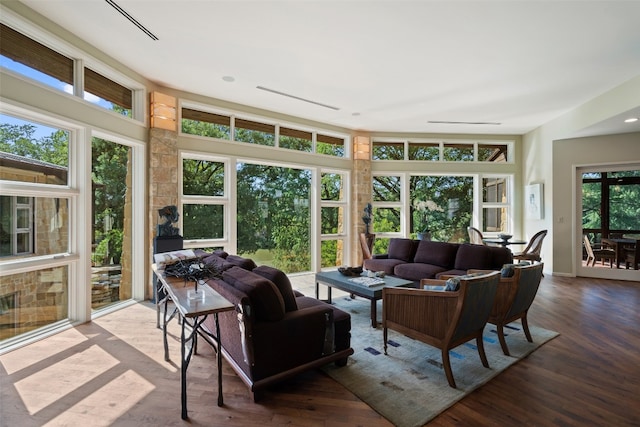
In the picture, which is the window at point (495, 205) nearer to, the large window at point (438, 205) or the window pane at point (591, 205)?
the large window at point (438, 205)

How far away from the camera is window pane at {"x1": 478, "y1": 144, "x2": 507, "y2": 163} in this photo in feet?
25.3

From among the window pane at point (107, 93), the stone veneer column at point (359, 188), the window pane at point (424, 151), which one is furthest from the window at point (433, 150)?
the window pane at point (107, 93)

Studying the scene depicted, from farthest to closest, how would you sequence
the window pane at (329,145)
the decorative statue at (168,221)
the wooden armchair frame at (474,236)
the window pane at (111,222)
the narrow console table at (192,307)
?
1. the wooden armchair frame at (474,236)
2. the window pane at (329,145)
3. the decorative statue at (168,221)
4. the window pane at (111,222)
5. the narrow console table at (192,307)

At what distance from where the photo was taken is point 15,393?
2301 millimetres

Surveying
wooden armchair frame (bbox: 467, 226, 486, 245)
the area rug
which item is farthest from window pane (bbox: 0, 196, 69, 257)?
wooden armchair frame (bbox: 467, 226, 486, 245)

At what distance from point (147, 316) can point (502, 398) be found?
3869 millimetres

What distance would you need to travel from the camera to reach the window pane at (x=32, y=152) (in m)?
3.05

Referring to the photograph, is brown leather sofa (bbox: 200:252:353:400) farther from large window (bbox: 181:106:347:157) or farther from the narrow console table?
large window (bbox: 181:106:347:157)

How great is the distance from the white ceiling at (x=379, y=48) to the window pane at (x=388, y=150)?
1937 mm

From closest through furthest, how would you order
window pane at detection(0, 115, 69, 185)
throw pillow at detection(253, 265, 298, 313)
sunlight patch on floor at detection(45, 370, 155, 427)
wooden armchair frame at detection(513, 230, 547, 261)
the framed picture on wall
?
sunlight patch on floor at detection(45, 370, 155, 427)
throw pillow at detection(253, 265, 298, 313)
window pane at detection(0, 115, 69, 185)
wooden armchair frame at detection(513, 230, 547, 261)
the framed picture on wall

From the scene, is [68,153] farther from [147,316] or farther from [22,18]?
[147,316]

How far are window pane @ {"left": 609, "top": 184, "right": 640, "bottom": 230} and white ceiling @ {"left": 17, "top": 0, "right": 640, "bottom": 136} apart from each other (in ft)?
4.20

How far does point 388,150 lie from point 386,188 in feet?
3.00

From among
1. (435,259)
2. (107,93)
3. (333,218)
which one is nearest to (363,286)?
(435,259)
